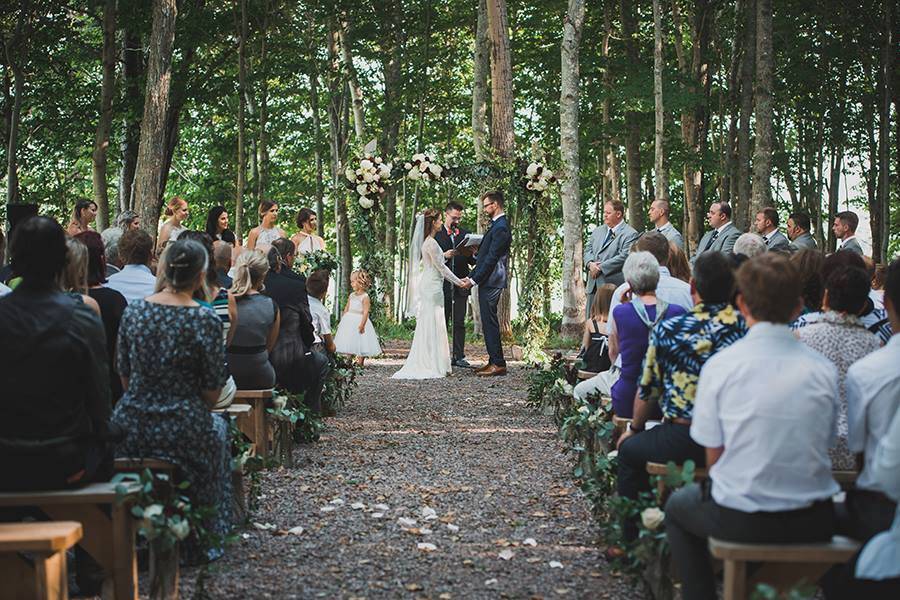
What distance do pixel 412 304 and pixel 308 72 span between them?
10.9 meters

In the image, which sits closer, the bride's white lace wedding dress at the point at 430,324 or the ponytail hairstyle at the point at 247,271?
the ponytail hairstyle at the point at 247,271

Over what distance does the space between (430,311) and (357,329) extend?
1139 millimetres

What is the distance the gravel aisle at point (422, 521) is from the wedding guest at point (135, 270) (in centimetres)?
160

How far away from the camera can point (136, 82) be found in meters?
20.6

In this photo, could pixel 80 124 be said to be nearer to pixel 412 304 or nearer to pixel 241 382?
pixel 412 304

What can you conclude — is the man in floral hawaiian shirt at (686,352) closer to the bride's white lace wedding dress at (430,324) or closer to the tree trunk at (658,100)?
the bride's white lace wedding dress at (430,324)

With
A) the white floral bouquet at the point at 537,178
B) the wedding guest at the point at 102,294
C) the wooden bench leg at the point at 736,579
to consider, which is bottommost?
the wooden bench leg at the point at 736,579

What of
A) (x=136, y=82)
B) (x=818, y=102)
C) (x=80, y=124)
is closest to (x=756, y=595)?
(x=136, y=82)

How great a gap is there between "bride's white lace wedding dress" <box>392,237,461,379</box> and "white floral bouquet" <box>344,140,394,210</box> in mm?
2018

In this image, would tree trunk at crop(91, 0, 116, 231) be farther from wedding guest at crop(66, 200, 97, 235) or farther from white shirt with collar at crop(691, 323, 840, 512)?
white shirt with collar at crop(691, 323, 840, 512)

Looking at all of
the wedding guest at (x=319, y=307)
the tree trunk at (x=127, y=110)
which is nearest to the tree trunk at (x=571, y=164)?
the wedding guest at (x=319, y=307)

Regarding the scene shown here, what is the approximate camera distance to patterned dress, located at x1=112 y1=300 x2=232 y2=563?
522cm

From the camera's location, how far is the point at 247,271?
790cm

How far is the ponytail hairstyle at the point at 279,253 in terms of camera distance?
9.16 meters
